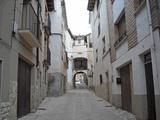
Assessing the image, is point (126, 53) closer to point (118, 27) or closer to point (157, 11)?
point (118, 27)

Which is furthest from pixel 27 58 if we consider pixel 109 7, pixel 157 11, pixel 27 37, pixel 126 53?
pixel 109 7

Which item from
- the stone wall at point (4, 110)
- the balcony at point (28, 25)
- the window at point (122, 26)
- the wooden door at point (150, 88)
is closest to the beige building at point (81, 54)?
the window at point (122, 26)

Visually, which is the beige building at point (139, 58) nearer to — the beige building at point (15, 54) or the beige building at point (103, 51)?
the beige building at point (103, 51)

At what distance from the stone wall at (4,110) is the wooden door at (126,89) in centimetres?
587

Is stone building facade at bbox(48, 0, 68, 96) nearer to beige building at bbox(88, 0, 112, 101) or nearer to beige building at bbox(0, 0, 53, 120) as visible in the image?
beige building at bbox(88, 0, 112, 101)

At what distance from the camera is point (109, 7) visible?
14.7 metres

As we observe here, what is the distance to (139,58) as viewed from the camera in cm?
832

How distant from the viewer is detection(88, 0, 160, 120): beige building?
672 centimetres

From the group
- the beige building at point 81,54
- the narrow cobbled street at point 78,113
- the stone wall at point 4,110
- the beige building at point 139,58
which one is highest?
the beige building at point 81,54

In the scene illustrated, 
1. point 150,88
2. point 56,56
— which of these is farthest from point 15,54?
point 56,56

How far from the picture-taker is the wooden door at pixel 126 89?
10766 mm

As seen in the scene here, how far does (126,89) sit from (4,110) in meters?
6.51

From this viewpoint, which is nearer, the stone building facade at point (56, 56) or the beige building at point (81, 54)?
the stone building facade at point (56, 56)

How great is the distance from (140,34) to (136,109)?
2.93 metres
